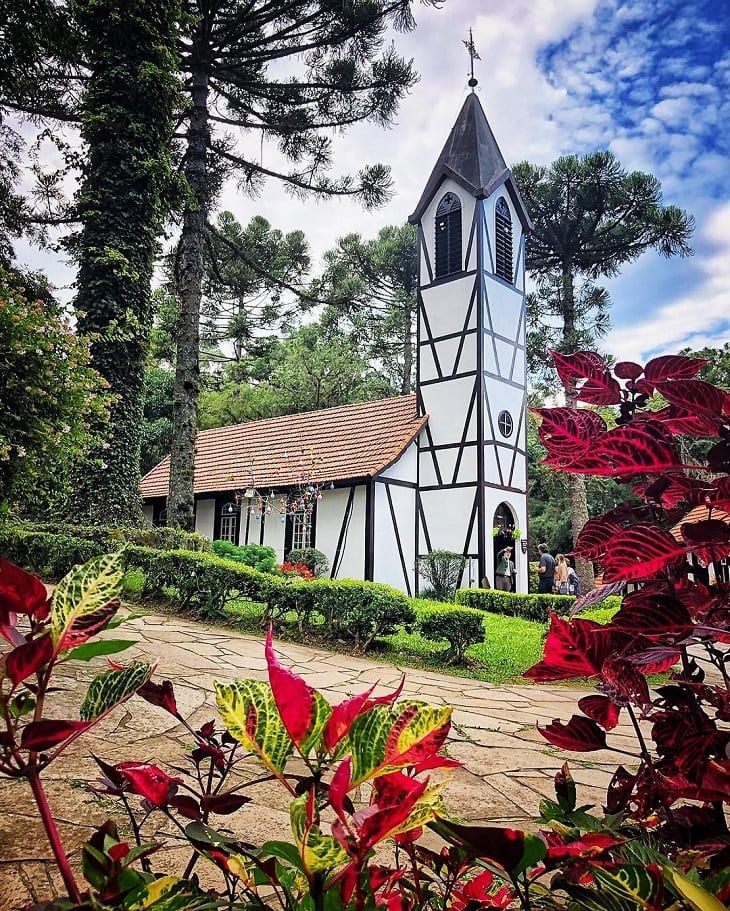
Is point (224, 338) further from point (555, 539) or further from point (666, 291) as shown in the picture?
point (666, 291)

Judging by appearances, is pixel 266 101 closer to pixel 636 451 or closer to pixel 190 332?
pixel 190 332

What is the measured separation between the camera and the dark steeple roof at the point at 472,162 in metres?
14.8

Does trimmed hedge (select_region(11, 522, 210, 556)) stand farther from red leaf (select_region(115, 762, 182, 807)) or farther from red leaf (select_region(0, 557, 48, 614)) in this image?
red leaf (select_region(0, 557, 48, 614))

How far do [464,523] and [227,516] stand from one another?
6.39 metres

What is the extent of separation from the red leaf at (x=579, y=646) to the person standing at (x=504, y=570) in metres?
13.0

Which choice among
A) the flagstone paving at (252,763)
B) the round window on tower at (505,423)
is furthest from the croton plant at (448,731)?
the round window on tower at (505,423)

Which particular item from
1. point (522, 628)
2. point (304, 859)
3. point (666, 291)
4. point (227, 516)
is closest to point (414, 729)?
point (304, 859)

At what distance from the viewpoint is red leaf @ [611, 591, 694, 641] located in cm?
73

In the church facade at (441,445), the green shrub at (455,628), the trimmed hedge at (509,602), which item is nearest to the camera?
the green shrub at (455,628)

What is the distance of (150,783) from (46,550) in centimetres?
947

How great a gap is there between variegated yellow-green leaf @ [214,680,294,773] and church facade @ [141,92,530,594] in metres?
12.0

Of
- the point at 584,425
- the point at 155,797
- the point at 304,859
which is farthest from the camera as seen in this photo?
the point at 584,425

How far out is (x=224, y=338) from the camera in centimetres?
3016

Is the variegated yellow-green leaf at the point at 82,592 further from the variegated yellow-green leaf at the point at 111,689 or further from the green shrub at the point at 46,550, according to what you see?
the green shrub at the point at 46,550
